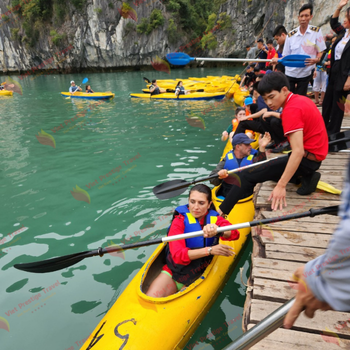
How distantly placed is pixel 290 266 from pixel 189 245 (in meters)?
1.03

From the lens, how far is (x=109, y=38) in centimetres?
3950

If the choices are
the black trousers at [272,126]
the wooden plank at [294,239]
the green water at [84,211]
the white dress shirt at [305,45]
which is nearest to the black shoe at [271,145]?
the black trousers at [272,126]

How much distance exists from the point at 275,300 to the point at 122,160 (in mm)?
5594

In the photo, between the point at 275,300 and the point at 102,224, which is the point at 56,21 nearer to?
the point at 102,224

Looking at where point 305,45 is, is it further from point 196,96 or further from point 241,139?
point 196,96

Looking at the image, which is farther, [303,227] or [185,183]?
[185,183]

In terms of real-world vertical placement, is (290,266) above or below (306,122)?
below

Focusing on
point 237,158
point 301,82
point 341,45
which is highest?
point 341,45

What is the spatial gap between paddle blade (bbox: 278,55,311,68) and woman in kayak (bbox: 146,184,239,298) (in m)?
3.14

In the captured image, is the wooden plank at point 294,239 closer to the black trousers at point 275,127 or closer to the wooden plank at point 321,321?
the wooden plank at point 321,321

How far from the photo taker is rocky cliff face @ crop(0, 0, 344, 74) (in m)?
37.3

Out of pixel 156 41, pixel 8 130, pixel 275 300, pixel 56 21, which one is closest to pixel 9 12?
pixel 56 21

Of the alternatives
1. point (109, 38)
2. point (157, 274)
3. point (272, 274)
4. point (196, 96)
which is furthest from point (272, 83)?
point (109, 38)

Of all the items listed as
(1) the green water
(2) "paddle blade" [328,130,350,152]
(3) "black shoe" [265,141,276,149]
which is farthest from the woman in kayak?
(3) "black shoe" [265,141,276,149]
